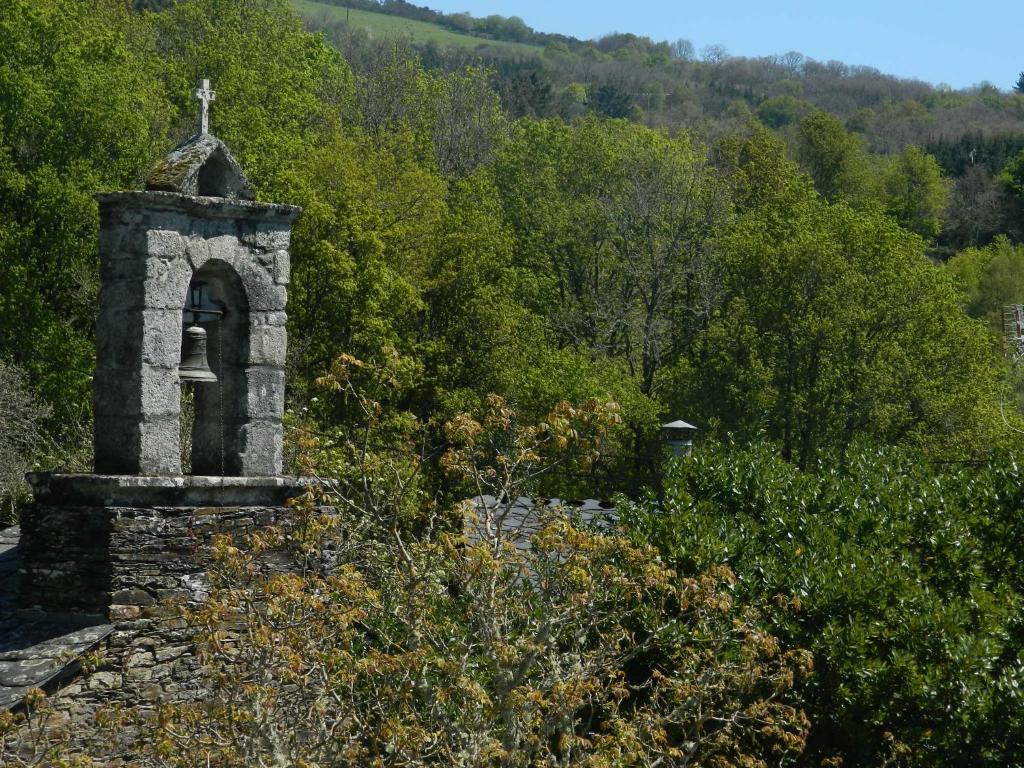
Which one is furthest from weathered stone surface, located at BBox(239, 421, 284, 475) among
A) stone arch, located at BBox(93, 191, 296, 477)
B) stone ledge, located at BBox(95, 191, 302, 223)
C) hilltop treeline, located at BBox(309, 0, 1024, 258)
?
hilltop treeline, located at BBox(309, 0, 1024, 258)

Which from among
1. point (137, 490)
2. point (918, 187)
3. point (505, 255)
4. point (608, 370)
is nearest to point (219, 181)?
point (137, 490)

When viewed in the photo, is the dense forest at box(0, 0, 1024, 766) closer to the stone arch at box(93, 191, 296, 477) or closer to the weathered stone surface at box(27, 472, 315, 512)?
the weathered stone surface at box(27, 472, 315, 512)

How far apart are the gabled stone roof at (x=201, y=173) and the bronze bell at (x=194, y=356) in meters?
1.09

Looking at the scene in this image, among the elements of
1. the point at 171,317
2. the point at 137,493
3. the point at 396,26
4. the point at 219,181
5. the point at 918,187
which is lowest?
the point at 137,493

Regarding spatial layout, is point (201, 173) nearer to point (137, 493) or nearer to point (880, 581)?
point (137, 493)

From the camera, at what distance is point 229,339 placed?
12.2m

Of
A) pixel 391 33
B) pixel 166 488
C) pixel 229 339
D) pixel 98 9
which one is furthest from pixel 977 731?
pixel 391 33

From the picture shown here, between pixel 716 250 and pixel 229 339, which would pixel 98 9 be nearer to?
pixel 716 250

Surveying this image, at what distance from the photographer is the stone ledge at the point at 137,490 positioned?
10.7 meters

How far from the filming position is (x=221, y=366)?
40.2 ft

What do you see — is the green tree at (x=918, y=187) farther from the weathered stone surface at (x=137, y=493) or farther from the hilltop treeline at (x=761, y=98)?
the weathered stone surface at (x=137, y=493)

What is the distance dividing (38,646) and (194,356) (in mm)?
2687

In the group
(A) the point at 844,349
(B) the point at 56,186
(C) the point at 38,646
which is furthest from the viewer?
(A) the point at 844,349

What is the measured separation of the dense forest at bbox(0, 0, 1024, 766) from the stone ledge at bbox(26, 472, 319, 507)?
3.98 feet
